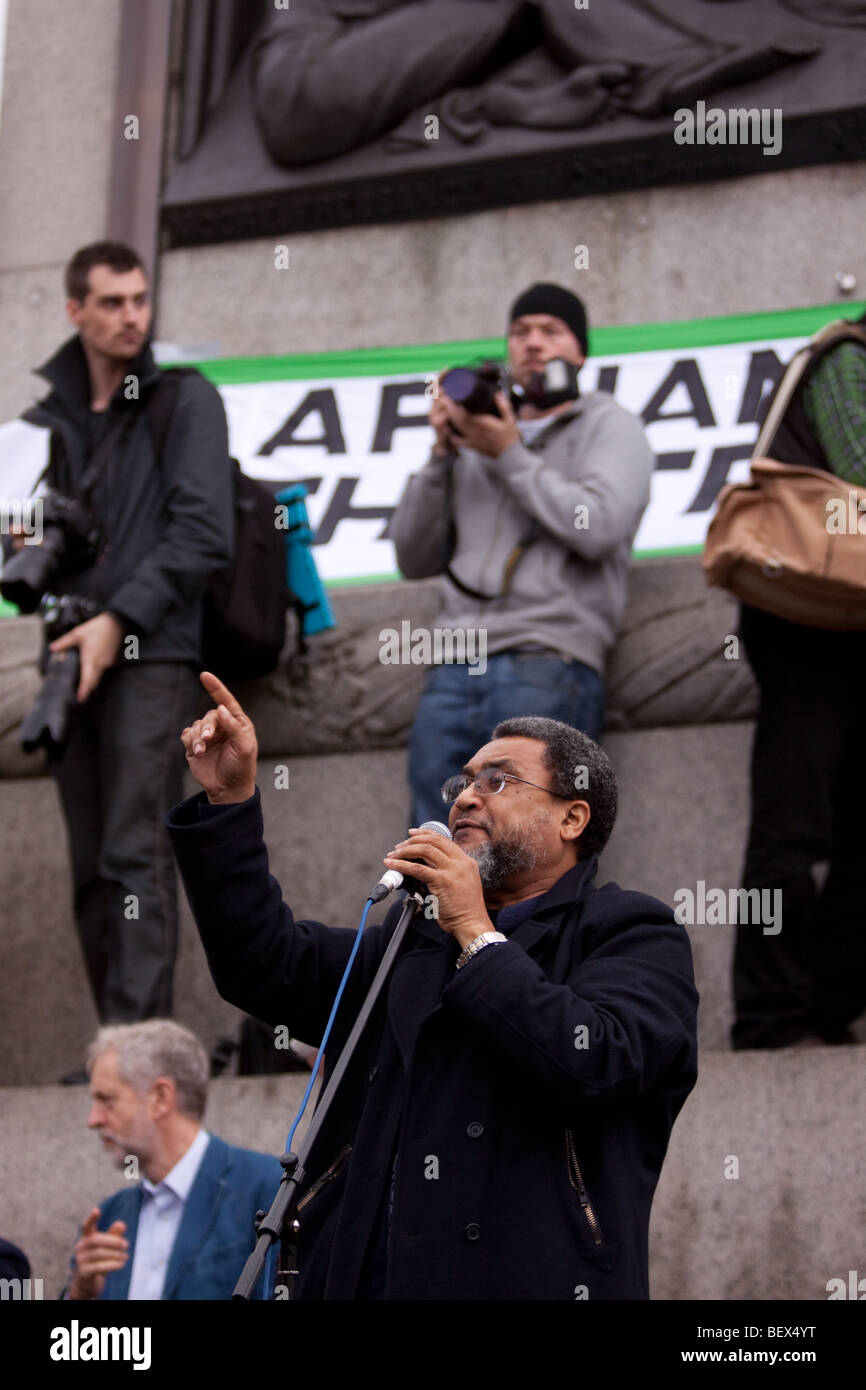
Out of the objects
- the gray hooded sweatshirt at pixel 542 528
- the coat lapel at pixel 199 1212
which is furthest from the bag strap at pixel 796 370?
the coat lapel at pixel 199 1212

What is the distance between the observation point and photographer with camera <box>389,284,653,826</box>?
21.7 feet

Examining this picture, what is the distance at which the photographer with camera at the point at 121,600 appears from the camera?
662 centimetres

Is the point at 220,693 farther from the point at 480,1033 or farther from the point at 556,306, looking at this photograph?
the point at 556,306

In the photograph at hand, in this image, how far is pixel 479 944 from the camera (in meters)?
3.76

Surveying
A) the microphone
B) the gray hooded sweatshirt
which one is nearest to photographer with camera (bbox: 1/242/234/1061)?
the gray hooded sweatshirt

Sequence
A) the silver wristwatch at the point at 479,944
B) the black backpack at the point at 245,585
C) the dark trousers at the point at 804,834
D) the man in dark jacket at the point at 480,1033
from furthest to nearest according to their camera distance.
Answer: the black backpack at the point at 245,585, the dark trousers at the point at 804,834, the silver wristwatch at the point at 479,944, the man in dark jacket at the point at 480,1033

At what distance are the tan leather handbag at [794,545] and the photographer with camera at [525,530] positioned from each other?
48 centimetres

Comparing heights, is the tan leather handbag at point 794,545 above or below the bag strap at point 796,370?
below

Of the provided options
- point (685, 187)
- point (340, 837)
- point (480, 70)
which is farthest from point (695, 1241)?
point (480, 70)

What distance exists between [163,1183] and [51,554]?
6.93 feet

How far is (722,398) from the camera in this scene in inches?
328

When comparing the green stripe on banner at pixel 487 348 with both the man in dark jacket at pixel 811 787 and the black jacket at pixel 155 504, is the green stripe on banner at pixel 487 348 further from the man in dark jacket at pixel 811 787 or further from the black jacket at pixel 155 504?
the man in dark jacket at pixel 811 787

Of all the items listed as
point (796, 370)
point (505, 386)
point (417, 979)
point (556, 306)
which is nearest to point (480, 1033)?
point (417, 979)

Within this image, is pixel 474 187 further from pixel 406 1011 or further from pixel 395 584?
pixel 406 1011
